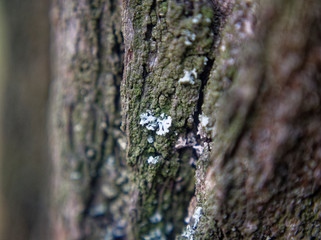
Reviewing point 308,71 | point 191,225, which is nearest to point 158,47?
point 308,71

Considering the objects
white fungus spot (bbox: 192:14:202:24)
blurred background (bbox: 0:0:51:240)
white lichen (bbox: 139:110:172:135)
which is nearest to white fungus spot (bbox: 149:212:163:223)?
white lichen (bbox: 139:110:172:135)

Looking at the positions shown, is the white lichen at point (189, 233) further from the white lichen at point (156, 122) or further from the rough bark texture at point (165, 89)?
the white lichen at point (156, 122)

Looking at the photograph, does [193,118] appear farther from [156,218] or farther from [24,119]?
[24,119]

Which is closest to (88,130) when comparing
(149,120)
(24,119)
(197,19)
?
(149,120)

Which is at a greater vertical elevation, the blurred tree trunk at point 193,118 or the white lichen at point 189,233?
the blurred tree trunk at point 193,118

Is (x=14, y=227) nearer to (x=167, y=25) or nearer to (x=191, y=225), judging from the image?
→ (x=191, y=225)

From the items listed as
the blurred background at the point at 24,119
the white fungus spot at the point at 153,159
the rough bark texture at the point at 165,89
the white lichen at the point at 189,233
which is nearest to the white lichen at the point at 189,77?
the rough bark texture at the point at 165,89

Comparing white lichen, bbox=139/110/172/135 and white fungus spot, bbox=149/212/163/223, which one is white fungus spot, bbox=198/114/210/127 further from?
white fungus spot, bbox=149/212/163/223
